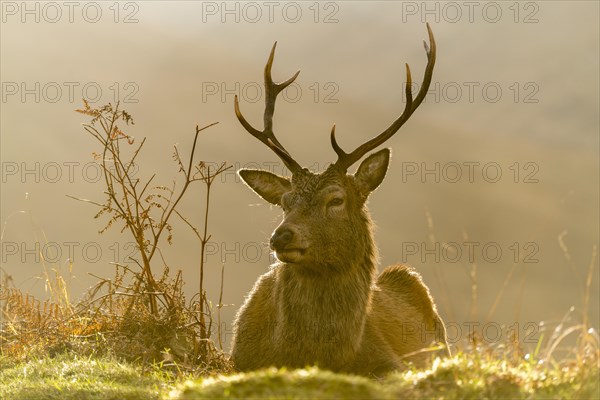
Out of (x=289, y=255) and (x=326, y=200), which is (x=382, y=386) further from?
(x=326, y=200)

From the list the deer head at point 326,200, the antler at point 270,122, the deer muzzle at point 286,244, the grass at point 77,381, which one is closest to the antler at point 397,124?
the deer head at point 326,200

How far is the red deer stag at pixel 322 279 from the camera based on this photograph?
7.45m

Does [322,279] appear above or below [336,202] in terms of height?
below

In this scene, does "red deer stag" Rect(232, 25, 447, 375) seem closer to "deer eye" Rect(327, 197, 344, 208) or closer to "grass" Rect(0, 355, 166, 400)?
"deer eye" Rect(327, 197, 344, 208)

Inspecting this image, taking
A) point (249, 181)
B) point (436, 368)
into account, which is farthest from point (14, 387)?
point (436, 368)

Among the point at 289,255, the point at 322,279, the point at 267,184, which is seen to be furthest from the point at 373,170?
the point at 289,255

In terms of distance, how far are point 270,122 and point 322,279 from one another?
6.11 ft

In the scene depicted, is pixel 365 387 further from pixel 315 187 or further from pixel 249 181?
pixel 249 181

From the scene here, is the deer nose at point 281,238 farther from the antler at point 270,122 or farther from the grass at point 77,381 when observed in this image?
the grass at point 77,381

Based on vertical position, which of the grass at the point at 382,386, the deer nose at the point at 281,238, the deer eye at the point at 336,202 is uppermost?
the deer eye at the point at 336,202

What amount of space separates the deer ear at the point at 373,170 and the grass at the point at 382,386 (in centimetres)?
257

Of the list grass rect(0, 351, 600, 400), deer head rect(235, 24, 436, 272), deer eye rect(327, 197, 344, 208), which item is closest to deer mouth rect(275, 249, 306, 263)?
deer head rect(235, 24, 436, 272)

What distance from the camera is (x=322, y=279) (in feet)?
24.9

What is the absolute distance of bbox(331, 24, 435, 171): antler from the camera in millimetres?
8000
